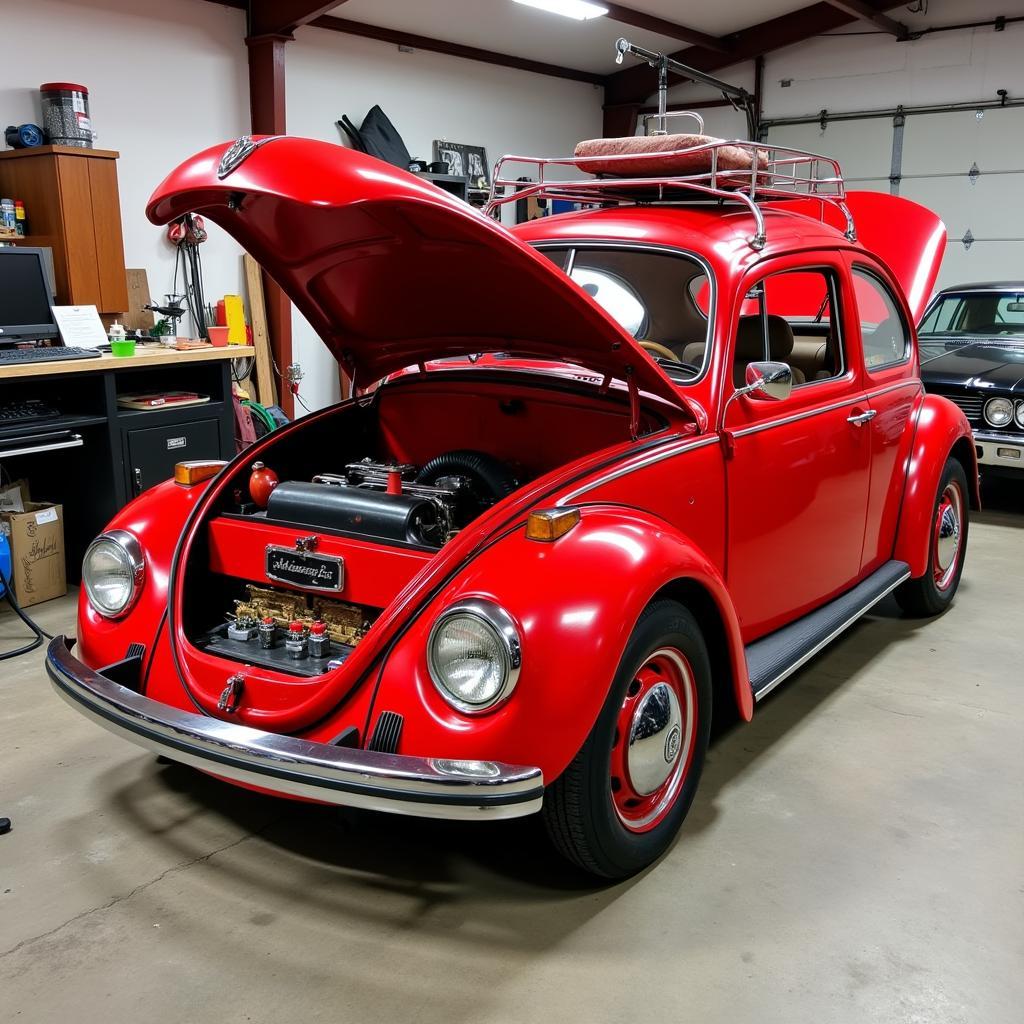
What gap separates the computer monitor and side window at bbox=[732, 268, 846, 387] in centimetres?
351

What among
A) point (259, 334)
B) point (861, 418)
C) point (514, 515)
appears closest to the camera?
point (514, 515)

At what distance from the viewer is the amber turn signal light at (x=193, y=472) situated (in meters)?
3.12

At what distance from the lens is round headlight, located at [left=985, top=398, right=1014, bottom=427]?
6340mm

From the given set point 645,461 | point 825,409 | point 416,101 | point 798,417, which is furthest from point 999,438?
→ point 416,101

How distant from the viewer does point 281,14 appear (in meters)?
7.75

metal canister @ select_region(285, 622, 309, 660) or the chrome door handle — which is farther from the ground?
the chrome door handle

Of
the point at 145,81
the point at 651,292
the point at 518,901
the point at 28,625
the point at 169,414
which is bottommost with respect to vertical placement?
the point at 518,901

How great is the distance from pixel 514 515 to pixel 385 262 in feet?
2.82

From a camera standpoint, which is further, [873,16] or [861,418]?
[873,16]

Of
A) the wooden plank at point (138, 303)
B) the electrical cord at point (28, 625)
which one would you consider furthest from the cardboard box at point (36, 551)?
the wooden plank at point (138, 303)

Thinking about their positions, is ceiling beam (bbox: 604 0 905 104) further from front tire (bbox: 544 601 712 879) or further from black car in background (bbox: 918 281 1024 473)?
front tire (bbox: 544 601 712 879)

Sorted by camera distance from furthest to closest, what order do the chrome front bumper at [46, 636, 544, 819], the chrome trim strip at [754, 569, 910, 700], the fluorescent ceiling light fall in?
1. the fluorescent ceiling light
2. the chrome trim strip at [754, 569, 910, 700]
3. the chrome front bumper at [46, 636, 544, 819]

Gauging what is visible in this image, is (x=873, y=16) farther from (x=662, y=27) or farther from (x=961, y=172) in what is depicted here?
(x=662, y=27)

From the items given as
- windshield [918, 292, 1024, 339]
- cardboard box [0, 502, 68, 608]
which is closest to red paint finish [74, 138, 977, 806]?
cardboard box [0, 502, 68, 608]
